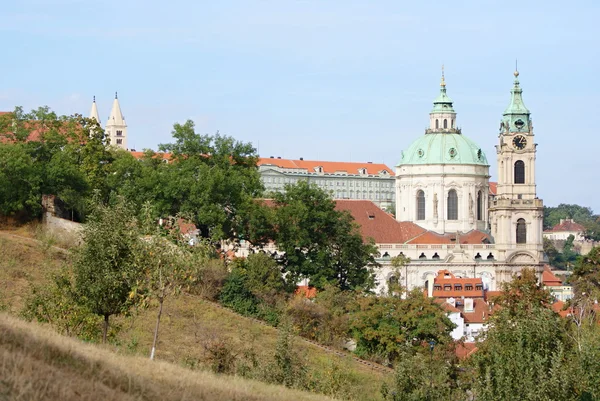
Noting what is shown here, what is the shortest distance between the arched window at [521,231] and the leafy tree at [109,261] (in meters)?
90.6

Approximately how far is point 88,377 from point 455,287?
279 ft

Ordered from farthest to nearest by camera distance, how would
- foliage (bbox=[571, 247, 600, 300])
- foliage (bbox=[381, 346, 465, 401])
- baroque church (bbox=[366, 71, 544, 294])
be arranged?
baroque church (bbox=[366, 71, 544, 294]), foliage (bbox=[571, 247, 600, 300]), foliage (bbox=[381, 346, 465, 401])

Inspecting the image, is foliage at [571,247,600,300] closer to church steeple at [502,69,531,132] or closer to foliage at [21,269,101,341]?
foliage at [21,269,101,341]

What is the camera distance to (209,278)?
6125cm

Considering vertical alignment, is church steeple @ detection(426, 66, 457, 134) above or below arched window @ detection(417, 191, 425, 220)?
above

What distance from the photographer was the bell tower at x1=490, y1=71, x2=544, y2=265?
12214 centimetres

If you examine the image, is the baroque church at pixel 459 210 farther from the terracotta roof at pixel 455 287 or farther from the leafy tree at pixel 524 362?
the leafy tree at pixel 524 362

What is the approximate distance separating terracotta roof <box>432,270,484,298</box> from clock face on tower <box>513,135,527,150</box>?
19749 millimetres

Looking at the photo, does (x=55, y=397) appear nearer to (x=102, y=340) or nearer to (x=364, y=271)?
(x=102, y=340)

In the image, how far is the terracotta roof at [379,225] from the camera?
123250mm

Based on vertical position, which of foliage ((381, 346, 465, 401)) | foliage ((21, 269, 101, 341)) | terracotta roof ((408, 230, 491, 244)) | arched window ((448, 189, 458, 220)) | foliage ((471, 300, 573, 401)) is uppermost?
arched window ((448, 189, 458, 220))

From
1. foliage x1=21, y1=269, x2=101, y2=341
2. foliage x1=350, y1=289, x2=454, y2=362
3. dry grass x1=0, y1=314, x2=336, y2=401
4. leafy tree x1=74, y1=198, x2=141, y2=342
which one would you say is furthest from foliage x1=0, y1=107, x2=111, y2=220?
dry grass x1=0, y1=314, x2=336, y2=401

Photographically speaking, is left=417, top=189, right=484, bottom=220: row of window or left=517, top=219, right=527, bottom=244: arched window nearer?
left=517, top=219, right=527, bottom=244: arched window

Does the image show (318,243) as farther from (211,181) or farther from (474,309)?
(474,309)
